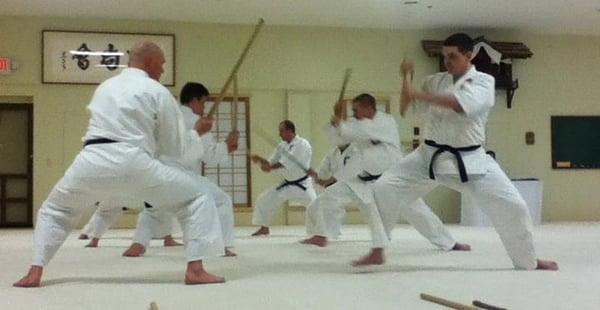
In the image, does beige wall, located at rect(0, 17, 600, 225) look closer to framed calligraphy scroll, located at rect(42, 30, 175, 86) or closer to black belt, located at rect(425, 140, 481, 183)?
framed calligraphy scroll, located at rect(42, 30, 175, 86)

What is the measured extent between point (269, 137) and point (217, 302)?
6.43m

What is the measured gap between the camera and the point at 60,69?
28.8 feet

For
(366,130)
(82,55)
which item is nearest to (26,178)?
(82,55)

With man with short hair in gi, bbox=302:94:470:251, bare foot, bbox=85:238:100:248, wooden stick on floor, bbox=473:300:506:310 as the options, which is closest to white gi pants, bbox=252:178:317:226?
man with short hair in gi, bbox=302:94:470:251

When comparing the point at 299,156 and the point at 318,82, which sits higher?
the point at 318,82

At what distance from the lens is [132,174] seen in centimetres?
314

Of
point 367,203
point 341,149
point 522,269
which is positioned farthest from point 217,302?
point 341,149

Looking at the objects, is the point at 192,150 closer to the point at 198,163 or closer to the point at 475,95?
the point at 198,163

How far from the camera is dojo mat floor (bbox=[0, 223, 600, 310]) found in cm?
272

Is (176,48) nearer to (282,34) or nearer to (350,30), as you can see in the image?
(282,34)

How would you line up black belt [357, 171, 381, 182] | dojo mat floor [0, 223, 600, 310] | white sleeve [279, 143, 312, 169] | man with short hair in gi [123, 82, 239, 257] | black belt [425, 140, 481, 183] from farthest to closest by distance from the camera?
white sleeve [279, 143, 312, 169] → black belt [357, 171, 381, 182] → man with short hair in gi [123, 82, 239, 257] → black belt [425, 140, 481, 183] → dojo mat floor [0, 223, 600, 310]

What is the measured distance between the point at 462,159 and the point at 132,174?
66.0 inches

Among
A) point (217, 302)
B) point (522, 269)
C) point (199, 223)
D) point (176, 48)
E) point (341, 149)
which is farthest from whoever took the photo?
point (176, 48)

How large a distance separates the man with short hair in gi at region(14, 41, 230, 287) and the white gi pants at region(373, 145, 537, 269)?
3.38 ft
